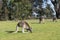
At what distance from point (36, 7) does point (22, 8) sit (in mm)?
14380

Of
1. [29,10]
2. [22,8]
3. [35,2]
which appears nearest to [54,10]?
Answer: [35,2]

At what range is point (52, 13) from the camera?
202ft

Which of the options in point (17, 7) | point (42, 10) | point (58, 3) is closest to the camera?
point (17, 7)

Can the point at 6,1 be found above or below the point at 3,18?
above

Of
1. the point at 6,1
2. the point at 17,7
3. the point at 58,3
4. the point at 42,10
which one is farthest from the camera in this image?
the point at 58,3

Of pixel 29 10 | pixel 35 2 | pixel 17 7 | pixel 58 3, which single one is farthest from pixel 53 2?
pixel 17 7

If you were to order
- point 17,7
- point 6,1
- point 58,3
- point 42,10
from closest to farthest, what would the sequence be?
point 17,7 < point 6,1 < point 42,10 < point 58,3

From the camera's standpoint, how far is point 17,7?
49.9m

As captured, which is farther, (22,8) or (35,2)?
(35,2)

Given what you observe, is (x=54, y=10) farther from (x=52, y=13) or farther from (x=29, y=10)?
(x=29, y=10)

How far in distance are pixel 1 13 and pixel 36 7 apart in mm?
14763

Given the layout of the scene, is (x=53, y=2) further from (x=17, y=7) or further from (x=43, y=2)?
(x=17, y=7)

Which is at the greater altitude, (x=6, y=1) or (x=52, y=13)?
(x=6, y=1)

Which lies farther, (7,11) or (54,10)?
(54,10)
